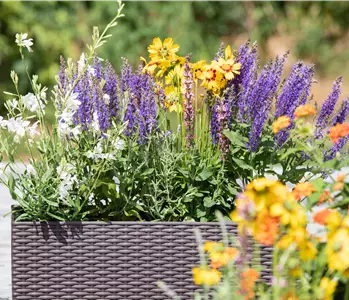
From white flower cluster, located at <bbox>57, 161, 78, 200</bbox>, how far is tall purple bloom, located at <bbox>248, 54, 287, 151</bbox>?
596mm

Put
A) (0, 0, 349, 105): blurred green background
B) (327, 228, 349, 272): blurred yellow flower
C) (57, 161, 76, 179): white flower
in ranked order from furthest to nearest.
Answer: (0, 0, 349, 105): blurred green background < (57, 161, 76, 179): white flower < (327, 228, 349, 272): blurred yellow flower

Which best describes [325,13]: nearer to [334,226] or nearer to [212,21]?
[212,21]

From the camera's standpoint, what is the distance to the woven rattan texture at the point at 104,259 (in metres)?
2.53

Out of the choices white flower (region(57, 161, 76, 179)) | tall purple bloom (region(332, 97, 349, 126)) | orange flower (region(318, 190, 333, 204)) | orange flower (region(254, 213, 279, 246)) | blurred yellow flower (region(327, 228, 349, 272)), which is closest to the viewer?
blurred yellow flower (region(327, 228, 349, 272))

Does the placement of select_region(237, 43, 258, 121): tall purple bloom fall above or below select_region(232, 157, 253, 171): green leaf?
above

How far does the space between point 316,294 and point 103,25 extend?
234 inches

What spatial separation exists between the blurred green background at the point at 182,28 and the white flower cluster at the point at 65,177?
447 centimetres

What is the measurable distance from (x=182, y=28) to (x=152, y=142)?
178 inches

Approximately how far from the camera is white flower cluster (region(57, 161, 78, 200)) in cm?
248

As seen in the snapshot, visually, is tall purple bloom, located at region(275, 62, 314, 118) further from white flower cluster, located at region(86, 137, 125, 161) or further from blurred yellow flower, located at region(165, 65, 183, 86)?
white flower cluster, located at region(86, 137, 125, 161)

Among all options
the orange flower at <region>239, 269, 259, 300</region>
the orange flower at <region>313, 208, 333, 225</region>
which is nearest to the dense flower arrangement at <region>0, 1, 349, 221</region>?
the orange flower at <region>313, 208, 333, 225</region>

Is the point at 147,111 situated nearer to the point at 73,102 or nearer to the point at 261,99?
the point at 73,102

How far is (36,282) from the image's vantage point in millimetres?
2582

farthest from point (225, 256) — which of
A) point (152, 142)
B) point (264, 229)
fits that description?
point (152, 142)
